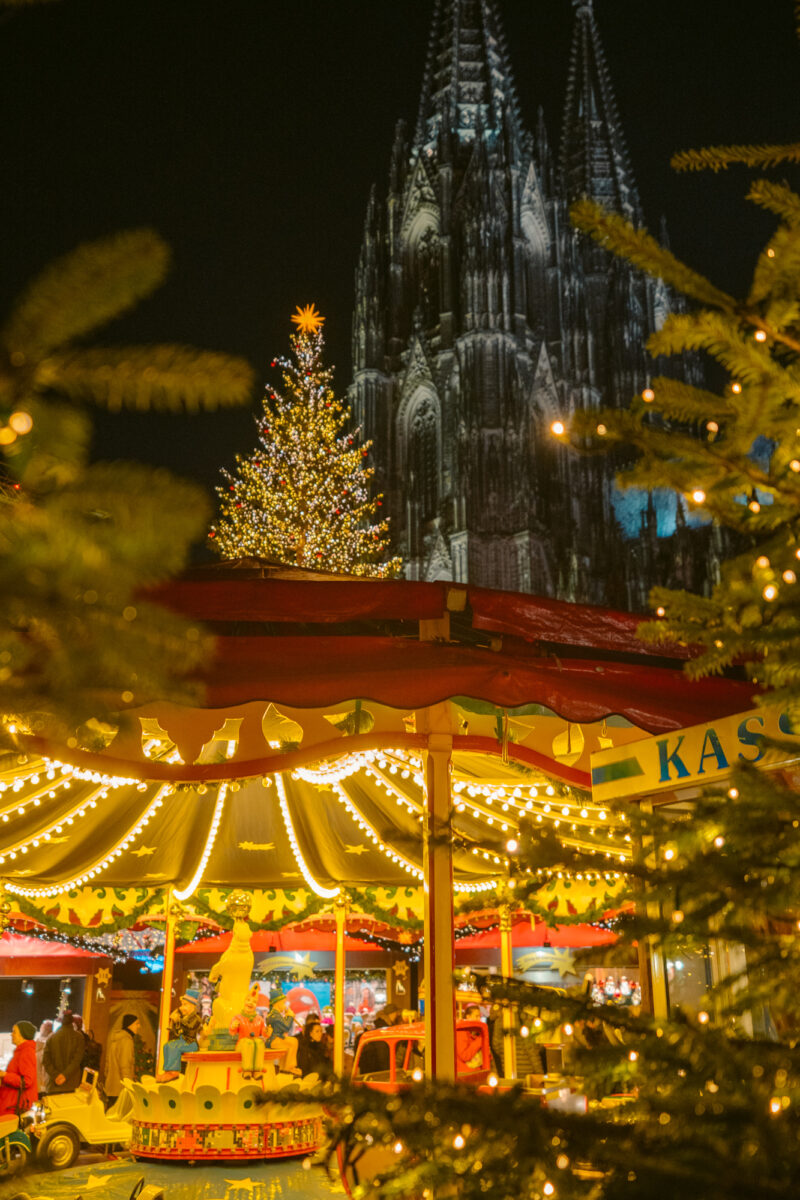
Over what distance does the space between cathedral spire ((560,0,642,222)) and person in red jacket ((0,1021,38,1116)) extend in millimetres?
55306

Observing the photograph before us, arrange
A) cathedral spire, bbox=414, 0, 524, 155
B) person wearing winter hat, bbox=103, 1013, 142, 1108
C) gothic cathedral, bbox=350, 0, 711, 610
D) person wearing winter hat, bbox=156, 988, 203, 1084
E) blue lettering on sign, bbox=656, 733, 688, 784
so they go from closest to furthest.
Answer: blue lettering on sign, bbox=656, 733, 688, 784 → person wearing winter hat, bbox=156, 988, 203, 1084 → person wearing winter hat, bbox=103, 1013, 142, 1108 → gothic cathedral, bbox=350, 0, 711, 610 → cathedral spire, bbox=414, 0, 524, 155

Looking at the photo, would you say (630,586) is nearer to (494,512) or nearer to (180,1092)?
(494,512)

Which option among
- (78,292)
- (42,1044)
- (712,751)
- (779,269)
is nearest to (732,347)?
(779,269)

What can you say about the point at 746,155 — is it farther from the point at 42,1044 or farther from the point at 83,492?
the point at 42,1044

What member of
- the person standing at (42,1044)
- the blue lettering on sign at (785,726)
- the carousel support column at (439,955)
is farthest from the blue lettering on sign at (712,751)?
the person standing at (42,1044)

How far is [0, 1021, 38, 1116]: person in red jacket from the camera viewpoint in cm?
658

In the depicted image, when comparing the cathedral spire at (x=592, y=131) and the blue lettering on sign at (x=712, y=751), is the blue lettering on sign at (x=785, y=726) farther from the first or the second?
the cathedral spire at (x=592, y=131)

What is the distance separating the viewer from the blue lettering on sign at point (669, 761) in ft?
10.6

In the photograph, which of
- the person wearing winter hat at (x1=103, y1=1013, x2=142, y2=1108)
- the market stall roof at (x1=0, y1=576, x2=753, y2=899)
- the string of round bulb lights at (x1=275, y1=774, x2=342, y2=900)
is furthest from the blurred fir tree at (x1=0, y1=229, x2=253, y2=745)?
the person wearing winter hat at (x1=103, y1=1013, x2=142, y2=1108)

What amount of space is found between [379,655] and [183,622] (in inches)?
87.2

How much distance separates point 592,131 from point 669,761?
60.4m

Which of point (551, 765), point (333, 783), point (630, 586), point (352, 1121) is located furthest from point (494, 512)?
point (352, 1121)

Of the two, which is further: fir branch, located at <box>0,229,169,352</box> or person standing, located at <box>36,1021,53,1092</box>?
person standing, located at <box>36,1021,53,1092</box>

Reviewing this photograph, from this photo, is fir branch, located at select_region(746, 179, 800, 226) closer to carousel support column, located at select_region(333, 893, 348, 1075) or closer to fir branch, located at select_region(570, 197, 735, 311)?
fir branch, located at select_region(570, 197, 735, 311)
